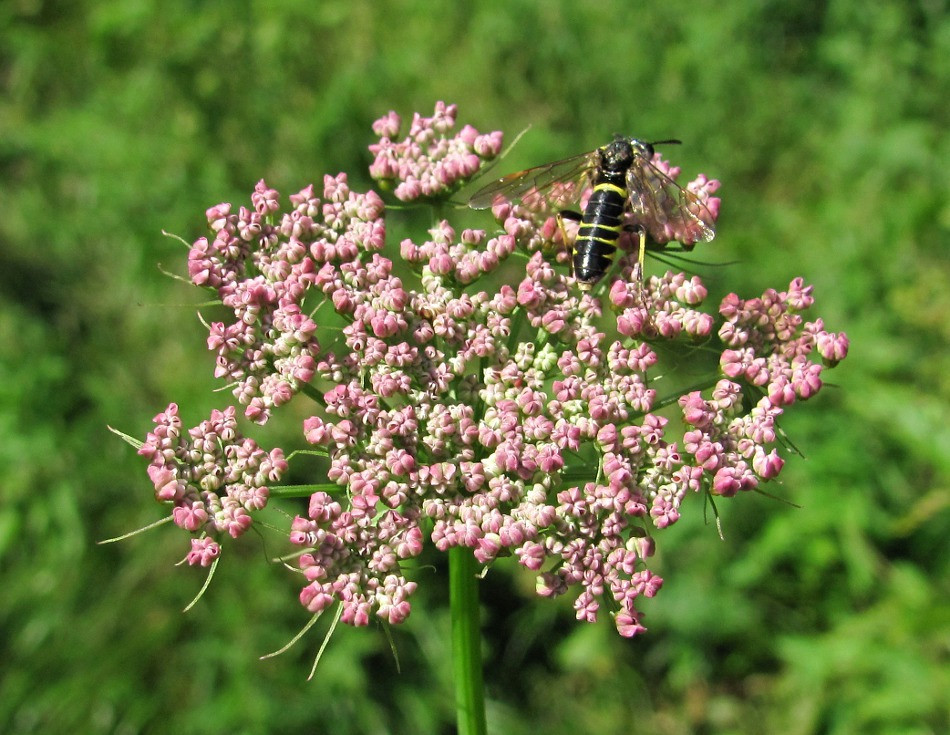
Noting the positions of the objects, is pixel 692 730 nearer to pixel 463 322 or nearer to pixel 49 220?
pixel 463 322

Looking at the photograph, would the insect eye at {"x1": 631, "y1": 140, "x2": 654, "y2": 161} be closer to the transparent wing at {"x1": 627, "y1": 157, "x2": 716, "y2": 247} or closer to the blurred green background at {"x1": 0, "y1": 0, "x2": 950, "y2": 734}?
the transparent wing at {"x1": 627, "y1": 157, "x2": 716, "y2": 247}

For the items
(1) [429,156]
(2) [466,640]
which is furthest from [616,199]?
(2) [466,640]

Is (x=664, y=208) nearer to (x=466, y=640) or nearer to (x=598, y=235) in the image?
(x=598, y=235)

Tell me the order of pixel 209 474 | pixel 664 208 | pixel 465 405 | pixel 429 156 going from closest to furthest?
pixel 209 474 < pixel 465 405 < pixel 664 208 < pixel 429 156

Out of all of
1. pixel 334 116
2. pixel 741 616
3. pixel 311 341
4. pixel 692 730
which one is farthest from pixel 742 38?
pixel 311 341

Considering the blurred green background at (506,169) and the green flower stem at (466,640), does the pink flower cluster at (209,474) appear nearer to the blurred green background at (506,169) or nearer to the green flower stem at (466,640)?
the green flower stem at (466,640)

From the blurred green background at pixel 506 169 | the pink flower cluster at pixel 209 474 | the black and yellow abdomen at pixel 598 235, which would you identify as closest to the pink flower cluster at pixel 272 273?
the pink flower cluster at pixel 209 474
